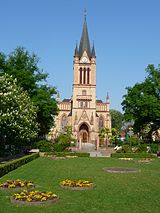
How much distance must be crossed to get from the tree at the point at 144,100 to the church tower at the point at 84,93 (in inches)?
930

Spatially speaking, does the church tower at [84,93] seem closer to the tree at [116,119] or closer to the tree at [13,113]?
the tree at [116,119]

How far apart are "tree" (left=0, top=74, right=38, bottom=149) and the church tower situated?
43150 mm

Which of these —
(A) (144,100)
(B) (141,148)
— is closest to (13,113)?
(B) (141,148)

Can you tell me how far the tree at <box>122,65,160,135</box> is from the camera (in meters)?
53.6

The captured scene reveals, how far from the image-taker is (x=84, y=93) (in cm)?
8375

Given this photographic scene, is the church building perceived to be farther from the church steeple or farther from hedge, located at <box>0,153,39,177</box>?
hedge, located at <box>0,153,39,177</box>

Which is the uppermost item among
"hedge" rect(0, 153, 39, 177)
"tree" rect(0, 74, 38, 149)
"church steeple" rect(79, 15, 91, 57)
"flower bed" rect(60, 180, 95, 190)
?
"church steeple" rect(79, 15, 91, 57)

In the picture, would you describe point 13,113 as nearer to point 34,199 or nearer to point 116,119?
point 34,199

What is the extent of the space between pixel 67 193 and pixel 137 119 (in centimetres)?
4421

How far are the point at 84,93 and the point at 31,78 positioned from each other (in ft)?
124

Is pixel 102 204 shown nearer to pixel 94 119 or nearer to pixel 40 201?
pixel 40 201

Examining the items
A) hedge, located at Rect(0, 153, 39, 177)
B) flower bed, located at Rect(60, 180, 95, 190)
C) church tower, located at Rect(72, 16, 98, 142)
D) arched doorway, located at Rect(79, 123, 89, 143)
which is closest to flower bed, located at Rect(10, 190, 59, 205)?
flower bed, located at Rect(60, 180, 95, 190)

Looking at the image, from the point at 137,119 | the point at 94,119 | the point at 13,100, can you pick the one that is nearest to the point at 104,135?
the point at 94,119

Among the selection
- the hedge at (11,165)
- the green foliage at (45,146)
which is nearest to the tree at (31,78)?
the green foliage at (45,146)
